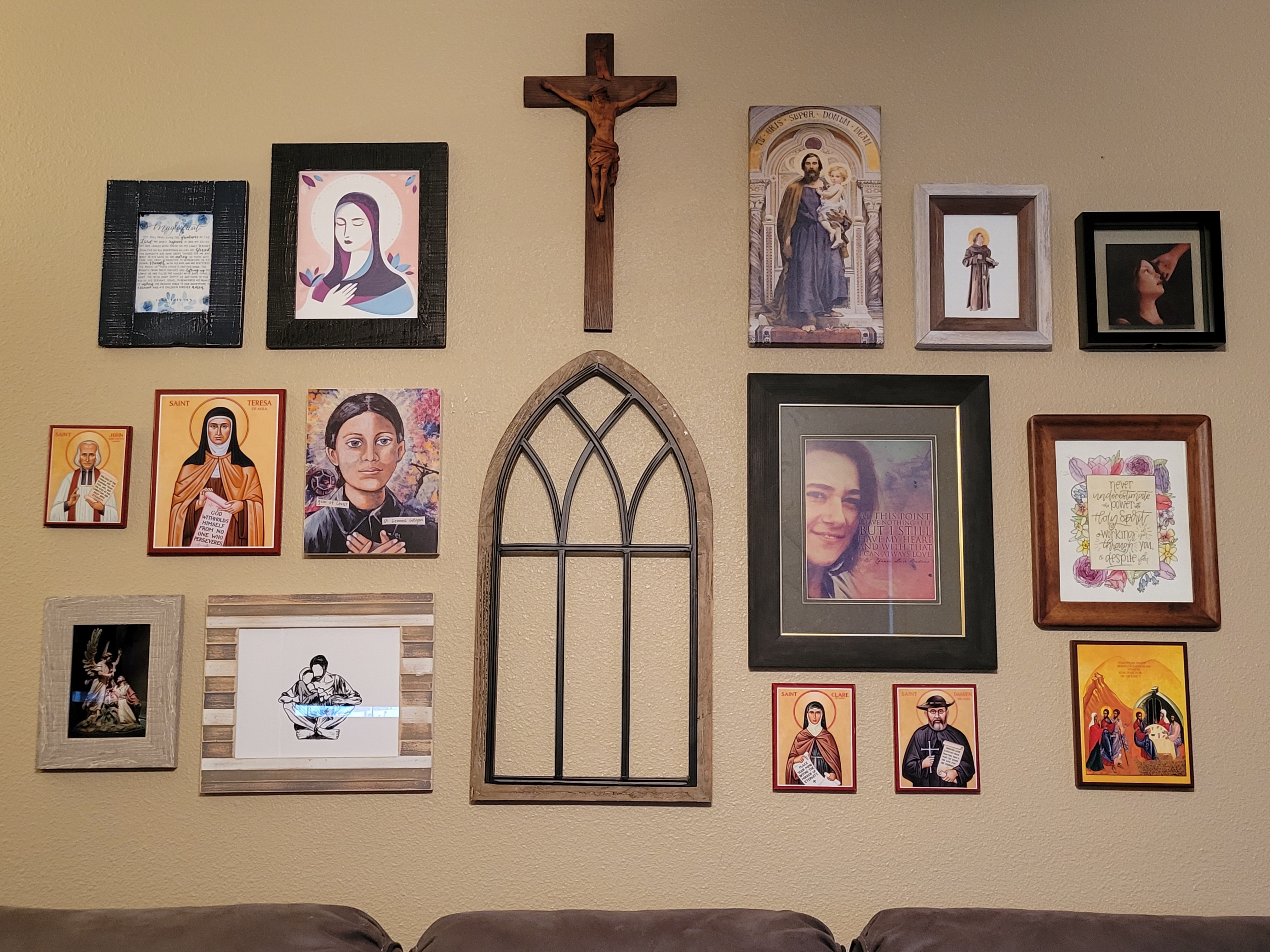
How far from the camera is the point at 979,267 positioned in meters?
1.94

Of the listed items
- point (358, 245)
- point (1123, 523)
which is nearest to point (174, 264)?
point (358, 245)

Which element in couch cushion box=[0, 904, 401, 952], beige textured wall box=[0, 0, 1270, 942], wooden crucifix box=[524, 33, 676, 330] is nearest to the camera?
couch cushion box=[0, 904, 401, 952]

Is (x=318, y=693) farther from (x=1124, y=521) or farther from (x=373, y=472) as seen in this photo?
(x=1124, y=521)

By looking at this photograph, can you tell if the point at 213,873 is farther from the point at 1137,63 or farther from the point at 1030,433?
the point at 1137,63

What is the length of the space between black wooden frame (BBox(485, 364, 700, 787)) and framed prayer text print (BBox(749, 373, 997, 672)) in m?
0.14

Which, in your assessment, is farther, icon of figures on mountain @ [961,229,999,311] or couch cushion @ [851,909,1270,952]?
icon of figures on mountain @ [961,229,999,311]

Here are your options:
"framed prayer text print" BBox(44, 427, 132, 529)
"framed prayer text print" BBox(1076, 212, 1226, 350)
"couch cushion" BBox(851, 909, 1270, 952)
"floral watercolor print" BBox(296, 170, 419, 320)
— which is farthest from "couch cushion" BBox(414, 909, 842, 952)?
"framed prayer text print" BBox(1076, 212, 1226, 350)

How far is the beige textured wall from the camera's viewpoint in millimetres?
1823

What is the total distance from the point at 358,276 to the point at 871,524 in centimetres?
115

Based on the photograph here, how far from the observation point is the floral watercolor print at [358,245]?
1.94 m

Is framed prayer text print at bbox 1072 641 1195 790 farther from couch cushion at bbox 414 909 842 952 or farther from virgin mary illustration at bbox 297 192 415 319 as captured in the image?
virgin mary illustration at bbox 297 192 415 319

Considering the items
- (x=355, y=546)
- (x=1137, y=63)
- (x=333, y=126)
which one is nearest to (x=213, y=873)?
(x=355, y=546)

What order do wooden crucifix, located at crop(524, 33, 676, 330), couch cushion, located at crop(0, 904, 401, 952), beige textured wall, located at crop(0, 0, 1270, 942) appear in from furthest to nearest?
1. wooden crucifix, located at crop(524, 33, 676, 330)
2. beige textured wall, located at crop(0, 0, 1270, 942)
3. couch cushion, located at crop(0, 904, 401, 952)

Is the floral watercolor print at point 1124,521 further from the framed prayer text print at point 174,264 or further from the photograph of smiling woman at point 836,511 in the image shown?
the framed prayer text print at point 174,264
